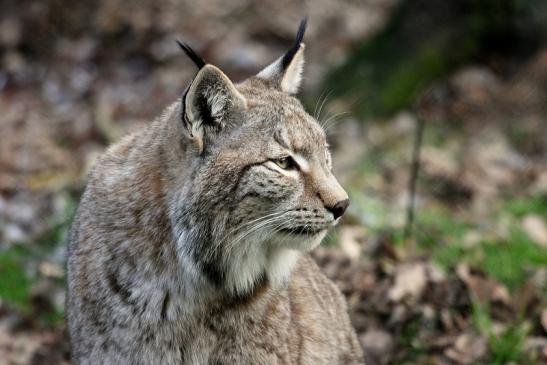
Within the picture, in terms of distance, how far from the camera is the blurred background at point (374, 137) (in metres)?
6.19

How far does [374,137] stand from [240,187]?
6.05 meters

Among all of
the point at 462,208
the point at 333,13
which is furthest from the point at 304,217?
the point at 333,13

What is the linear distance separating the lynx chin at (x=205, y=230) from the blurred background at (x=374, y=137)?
0.93 meters

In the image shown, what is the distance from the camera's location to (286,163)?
4.15 m

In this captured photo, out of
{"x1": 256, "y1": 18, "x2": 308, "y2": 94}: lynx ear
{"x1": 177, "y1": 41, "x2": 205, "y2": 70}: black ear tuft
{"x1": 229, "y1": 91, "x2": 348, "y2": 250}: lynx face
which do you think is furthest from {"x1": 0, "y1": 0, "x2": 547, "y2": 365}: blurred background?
{"x1": 177, "y1": 41, "x2": 205, "y2": 70}: black ear tuft

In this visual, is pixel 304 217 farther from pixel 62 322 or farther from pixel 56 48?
pixel 56 48

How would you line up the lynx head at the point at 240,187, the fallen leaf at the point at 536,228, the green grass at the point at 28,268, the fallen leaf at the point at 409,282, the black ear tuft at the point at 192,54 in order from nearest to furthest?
the black ear tuft at the point at 192,54 < the lynx head at the point at 240,187 < the fallen leaf at the point at 409,282 < the green grass at the point at 28,268 < the fallen leaf at the point at 536,228

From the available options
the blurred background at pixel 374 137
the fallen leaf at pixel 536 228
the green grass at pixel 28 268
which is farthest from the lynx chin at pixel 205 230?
the fallen leaf at pixel 536 228

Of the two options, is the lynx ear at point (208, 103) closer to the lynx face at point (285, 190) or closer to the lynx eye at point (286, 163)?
the lynx face at point (285, 190)

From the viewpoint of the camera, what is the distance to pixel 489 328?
230 inches

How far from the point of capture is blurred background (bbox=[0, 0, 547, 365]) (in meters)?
6.19

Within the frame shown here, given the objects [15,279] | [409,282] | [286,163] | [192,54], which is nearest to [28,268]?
[15,279]

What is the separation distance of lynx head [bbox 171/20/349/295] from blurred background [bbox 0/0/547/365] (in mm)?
920

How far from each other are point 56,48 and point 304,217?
9.70 m
